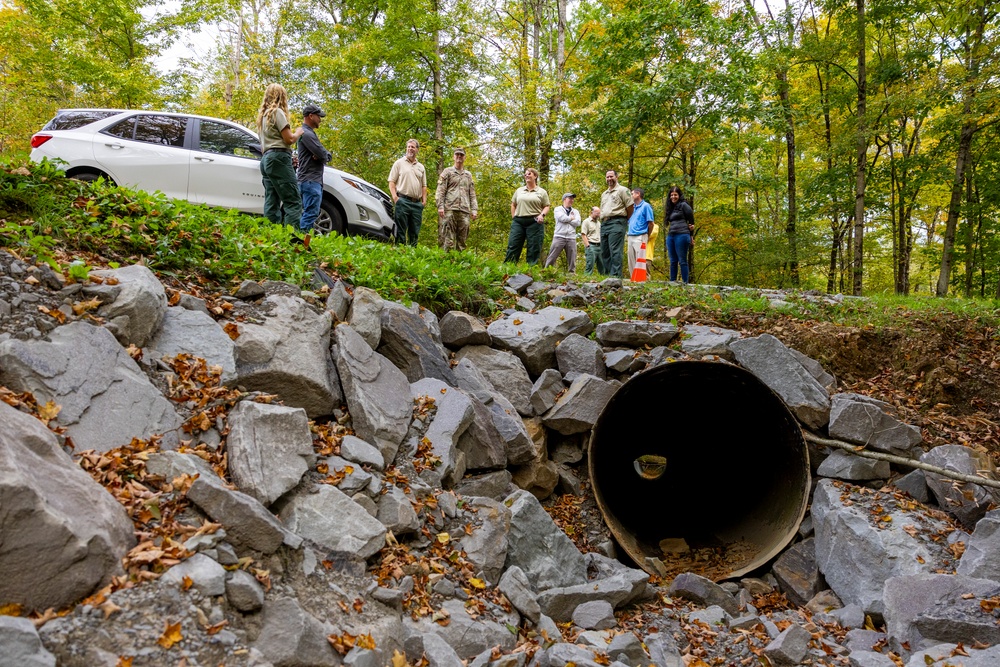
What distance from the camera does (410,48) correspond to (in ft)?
49.8

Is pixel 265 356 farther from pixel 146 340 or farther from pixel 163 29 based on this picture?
pixel 163 29

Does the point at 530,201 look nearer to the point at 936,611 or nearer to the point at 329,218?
the point at 329,218

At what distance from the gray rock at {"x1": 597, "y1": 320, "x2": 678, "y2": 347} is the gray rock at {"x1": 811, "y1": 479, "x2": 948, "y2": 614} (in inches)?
91.7

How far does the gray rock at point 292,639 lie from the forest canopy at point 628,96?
11351 millimetres

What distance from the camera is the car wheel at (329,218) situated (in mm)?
8273

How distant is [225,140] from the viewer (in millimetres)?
8016

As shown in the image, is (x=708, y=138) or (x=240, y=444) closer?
(x=240, y=444)

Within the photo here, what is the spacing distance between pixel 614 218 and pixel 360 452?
7.19m

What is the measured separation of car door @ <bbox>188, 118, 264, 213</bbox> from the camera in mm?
7754

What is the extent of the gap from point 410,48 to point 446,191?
7870 mm

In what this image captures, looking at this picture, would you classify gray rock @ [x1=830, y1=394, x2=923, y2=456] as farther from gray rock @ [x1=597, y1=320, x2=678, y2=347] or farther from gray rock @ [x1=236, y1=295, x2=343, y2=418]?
gray rock @ [x1=236, y1=295, x2=343, y2=418]

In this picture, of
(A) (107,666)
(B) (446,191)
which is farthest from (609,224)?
(A) (107,666)

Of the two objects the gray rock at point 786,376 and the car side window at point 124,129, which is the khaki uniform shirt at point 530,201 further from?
the car side window at point 124,129

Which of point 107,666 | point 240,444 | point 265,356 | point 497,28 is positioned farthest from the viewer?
point 497,28
